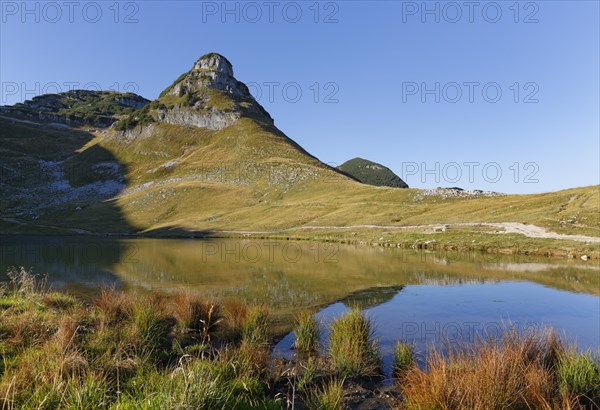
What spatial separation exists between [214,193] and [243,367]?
119m

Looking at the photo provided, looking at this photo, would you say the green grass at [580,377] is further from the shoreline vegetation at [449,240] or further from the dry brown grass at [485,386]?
the shoreline vegetation at [449,240]

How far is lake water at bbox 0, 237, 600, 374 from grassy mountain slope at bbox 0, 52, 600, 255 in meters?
23.5

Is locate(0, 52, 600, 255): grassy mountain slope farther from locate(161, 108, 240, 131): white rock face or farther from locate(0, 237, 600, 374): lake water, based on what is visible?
locate(0, 237, 600, 374): lake water

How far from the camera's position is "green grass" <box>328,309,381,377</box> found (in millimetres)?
9875

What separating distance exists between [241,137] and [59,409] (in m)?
173

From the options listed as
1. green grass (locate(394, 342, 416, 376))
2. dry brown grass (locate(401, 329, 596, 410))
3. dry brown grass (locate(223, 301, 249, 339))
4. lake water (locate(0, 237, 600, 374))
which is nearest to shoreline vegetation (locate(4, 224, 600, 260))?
lake water (locate(0, 237, 600, 374))

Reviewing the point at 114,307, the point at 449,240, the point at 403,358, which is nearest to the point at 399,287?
the point at 403,358

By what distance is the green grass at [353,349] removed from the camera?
9875mm

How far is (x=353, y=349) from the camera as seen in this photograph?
10.2m

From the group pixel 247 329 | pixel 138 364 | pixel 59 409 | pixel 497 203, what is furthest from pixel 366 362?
pixel 497 203

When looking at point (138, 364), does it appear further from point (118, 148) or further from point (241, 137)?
point (118, 148)

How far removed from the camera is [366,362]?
10.1m

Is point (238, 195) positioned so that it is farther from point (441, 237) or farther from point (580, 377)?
point (580, 377)

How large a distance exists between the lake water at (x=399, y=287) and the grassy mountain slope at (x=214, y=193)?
23.5 meters
